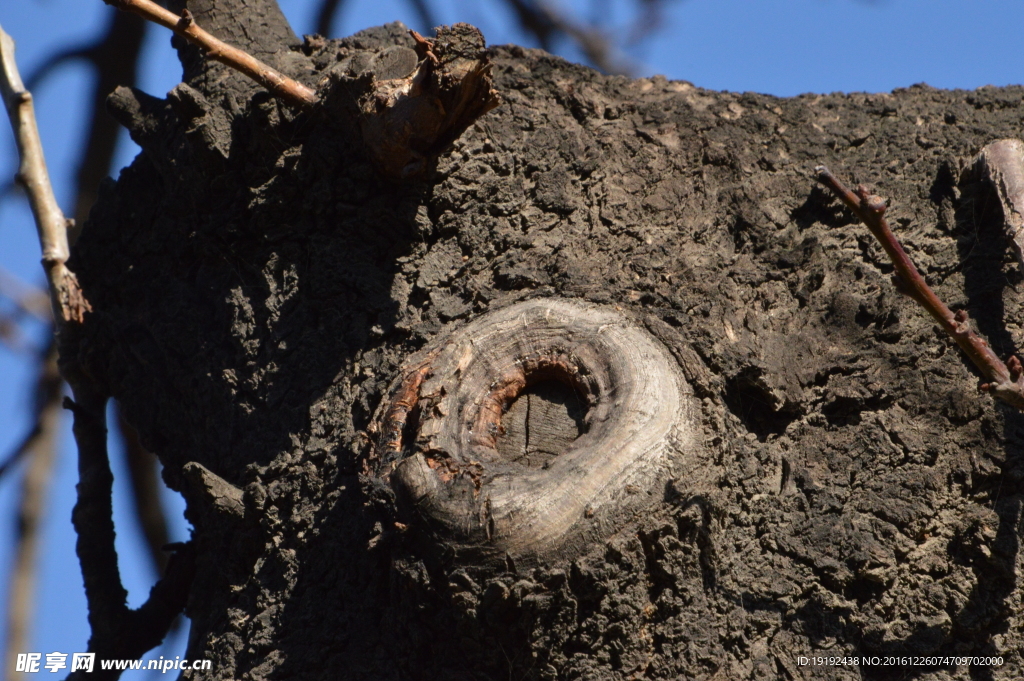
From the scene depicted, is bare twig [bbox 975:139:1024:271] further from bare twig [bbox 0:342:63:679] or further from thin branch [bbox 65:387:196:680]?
bare twig [bbox 0:342:63:679]

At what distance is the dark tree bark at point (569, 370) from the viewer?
1505 mm

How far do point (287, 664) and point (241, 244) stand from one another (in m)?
0.94

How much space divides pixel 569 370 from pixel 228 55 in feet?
3.35

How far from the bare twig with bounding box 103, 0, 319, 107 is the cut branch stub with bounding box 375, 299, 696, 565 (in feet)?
2.22

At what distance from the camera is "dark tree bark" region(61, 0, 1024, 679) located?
4.94 feet

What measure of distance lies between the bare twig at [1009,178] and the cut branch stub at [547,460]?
762 millimetres

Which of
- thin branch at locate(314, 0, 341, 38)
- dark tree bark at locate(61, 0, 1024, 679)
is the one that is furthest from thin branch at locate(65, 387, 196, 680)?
thin branch at locate(314, 0, 341, 38)

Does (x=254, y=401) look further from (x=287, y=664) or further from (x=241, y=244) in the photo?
(x=287, y=664)

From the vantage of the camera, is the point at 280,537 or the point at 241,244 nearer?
the point at 280,537

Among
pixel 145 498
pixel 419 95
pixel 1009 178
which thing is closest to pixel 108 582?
pixel 419 95

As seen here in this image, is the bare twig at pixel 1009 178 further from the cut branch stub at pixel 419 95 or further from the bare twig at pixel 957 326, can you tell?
the cut branch stub at pixel 419 95

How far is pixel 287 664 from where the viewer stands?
5.39 feet

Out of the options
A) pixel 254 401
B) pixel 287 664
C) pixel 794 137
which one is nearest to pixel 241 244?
pixel 254 401

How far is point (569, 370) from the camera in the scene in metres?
1.62
